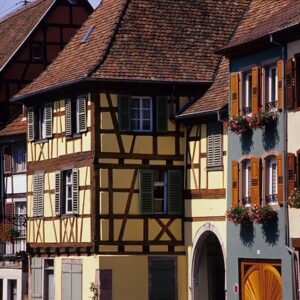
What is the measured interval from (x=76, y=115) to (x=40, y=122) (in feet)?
11.0

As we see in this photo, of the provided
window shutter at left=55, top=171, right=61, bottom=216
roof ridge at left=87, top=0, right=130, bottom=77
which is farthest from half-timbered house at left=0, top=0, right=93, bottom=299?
roof ridge at left=87, top=0, right=130, bottom=77

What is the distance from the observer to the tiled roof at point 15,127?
56.3 metres

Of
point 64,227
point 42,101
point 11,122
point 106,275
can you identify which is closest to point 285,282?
point 106,275

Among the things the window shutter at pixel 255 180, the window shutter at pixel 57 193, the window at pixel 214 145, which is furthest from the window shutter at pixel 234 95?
the window shutter at pixel 57 193

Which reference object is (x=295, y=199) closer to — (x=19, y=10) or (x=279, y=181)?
(x=279, y=181)

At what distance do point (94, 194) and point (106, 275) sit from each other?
8.82 feet

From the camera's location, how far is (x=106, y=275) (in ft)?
152

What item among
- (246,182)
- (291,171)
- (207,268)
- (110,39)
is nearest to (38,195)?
(110,39)

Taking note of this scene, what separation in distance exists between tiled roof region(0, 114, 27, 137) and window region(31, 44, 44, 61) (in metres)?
2.91

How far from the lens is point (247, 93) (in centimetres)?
4206

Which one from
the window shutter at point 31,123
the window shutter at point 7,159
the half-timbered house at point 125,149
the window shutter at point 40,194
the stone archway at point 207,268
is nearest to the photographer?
the half-timbered house at point 125,149

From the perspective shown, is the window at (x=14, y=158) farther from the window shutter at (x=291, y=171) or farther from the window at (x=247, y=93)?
the window shutter at (x=291, y=171)

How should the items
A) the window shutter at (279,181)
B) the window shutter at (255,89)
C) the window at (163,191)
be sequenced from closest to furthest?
the window shutter at (279,181) → the window shutter at (255,89) → the window at (163,191)

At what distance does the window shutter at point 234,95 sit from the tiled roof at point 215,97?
1.77 meters
